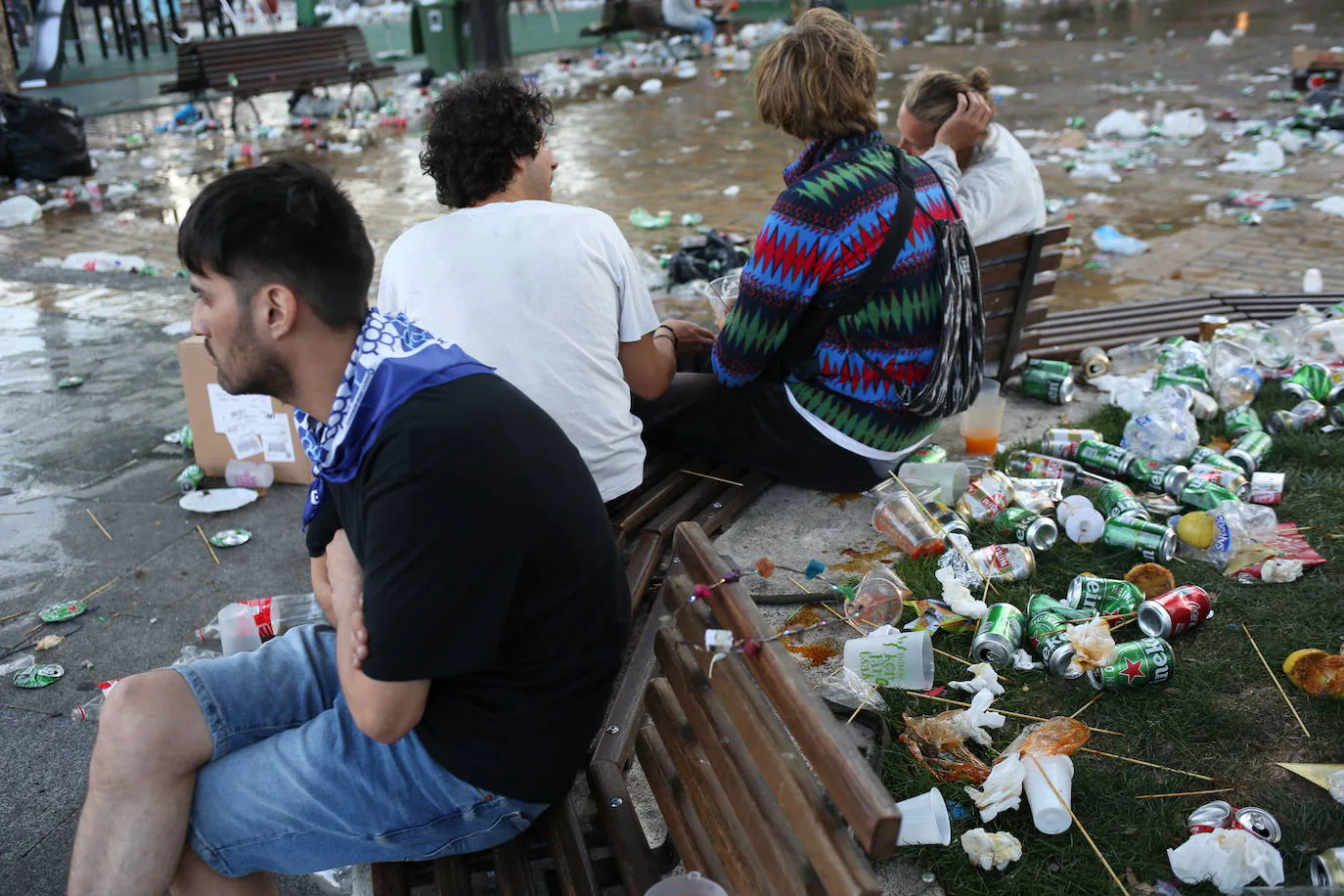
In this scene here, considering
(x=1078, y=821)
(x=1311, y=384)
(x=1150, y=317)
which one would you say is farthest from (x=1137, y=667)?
(x=1150, y=317)

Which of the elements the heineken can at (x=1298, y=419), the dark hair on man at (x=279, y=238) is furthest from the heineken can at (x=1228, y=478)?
the dark hair on man at (x=279, y=238)

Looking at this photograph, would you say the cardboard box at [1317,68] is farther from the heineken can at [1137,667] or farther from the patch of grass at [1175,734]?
the heineken can at [1137,667]

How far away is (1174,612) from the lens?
2752mm

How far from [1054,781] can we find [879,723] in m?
0.42

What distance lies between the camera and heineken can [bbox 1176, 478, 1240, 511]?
131 inches

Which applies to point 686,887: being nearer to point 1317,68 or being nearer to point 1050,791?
point 1050,791

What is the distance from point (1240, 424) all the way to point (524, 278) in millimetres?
2684

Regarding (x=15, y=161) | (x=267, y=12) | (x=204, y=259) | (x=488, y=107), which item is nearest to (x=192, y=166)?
(x=15, y=161)

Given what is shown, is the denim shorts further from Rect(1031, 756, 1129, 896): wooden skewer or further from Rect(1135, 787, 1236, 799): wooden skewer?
Rect(1135, 787, 1236, 799): wooden skewer

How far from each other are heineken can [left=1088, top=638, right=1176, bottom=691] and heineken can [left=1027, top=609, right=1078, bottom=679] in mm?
69

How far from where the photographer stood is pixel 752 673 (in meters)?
1.64

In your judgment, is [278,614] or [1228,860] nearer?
[1228,860]

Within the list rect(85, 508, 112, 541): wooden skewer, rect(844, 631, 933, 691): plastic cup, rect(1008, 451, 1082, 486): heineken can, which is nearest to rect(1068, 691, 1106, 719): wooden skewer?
rect(844, 631, 933, 691): plastic cup

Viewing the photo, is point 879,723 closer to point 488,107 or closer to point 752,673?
point 752,673
